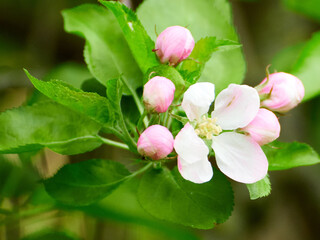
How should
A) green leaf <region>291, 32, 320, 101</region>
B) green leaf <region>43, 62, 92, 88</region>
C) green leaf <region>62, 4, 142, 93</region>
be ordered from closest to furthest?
1. green leaf <region>62, 4, 142, 93</region>
2. green leaf <region>291, 32, 320, 101</region>
3. green leaf <region>43, 62, 92, 88</region>

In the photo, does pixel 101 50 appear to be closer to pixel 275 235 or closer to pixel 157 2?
pixel 157 2

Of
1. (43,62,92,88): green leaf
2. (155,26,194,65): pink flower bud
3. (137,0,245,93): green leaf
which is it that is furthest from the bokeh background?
(155,26,194,65): pink flower bud

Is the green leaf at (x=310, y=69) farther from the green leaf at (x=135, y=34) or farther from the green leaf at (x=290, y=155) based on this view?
the green leaf at (x=135, y=34)

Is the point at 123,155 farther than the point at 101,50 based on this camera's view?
Yes

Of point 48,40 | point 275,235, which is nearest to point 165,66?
point 48,40

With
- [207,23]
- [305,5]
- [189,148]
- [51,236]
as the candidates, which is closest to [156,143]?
[189,148]

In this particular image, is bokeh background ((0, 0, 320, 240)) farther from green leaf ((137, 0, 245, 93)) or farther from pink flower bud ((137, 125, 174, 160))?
pink flower bud ((137, 125, 174, 160))
